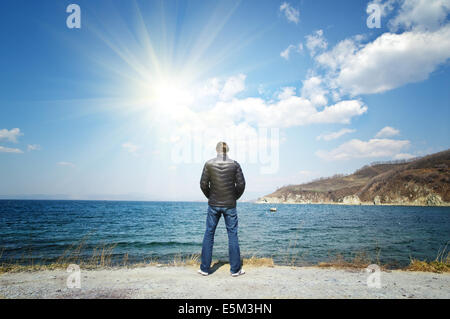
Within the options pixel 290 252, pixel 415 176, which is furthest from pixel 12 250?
pixel 415 176

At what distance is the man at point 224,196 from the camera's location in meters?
5.48

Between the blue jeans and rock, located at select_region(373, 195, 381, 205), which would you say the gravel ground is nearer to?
the blue jeans

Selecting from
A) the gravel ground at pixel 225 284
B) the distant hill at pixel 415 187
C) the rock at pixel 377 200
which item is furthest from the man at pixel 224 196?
the rock at pixel 377 200

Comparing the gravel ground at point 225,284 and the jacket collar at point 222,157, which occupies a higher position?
the jacket collar at point 222,157

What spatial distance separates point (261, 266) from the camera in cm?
659

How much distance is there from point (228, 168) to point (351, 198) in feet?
573

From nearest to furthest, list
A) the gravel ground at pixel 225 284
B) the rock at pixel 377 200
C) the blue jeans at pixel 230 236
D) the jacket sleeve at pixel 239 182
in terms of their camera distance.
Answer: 1. the gravel ground at pixel 225 284
2. the blue jeans at pixel 230 236
3. the jacket sleeve at pixel 239 182
4. the rock at pixel 377 200

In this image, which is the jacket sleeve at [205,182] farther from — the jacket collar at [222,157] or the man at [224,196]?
the jacket collar at [222,157]

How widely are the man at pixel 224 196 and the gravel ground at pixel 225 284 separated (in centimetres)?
46

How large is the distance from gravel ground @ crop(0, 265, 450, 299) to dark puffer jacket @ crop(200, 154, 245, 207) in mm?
1828
